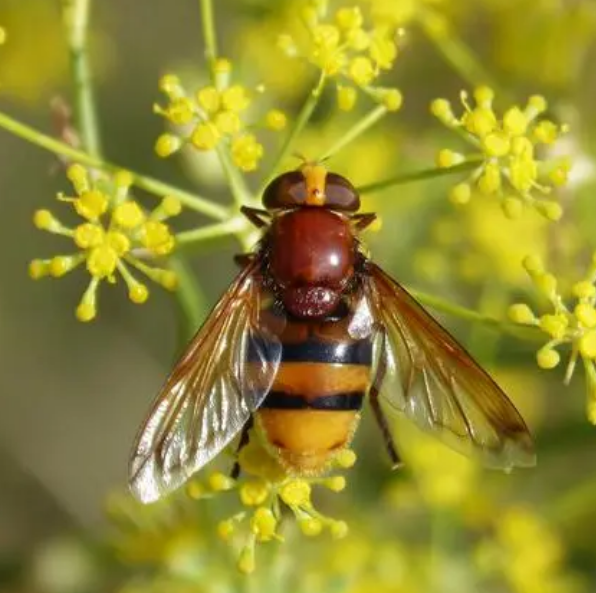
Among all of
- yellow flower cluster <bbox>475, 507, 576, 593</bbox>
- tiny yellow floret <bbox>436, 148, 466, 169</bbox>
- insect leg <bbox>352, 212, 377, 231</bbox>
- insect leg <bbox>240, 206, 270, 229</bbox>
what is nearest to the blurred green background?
yellow flower cluster <bbox>475, 507, 576, 593</bbox>

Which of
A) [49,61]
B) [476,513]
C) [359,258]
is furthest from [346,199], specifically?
[49,61]

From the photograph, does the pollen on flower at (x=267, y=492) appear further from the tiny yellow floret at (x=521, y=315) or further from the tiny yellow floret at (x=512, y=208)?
the tiny yellow floret at (x=512, y=208)

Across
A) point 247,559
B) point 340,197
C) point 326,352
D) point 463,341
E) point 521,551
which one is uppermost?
Result: point 340,197

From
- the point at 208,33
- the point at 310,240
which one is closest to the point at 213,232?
the point at 310,240

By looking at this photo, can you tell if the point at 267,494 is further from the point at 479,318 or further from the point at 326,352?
the point at 479,318

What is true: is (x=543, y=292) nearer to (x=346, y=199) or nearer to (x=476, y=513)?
(x=346, y=199)

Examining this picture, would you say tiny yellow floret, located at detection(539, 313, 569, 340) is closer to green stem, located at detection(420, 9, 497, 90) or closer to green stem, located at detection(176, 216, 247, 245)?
green stem, located at detection(176, 216, 247, 245)

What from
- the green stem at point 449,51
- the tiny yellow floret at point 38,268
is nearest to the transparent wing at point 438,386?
the tiny yellow floret at point 38,268
